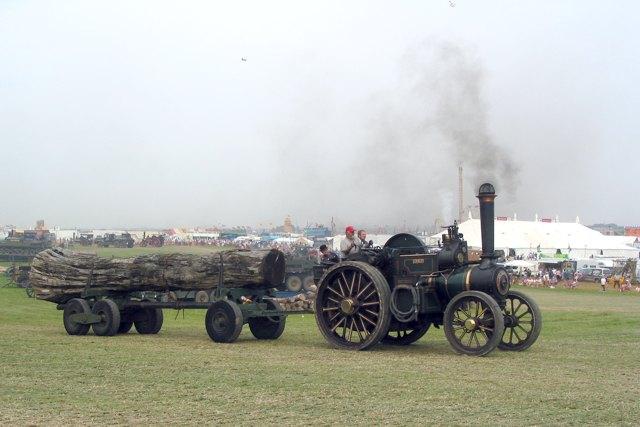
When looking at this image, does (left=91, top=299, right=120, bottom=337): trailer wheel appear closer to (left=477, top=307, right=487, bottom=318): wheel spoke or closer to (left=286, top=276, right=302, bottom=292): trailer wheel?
(left=477, top=307, right=487, bottom=318): wheel spoke

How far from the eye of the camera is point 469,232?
68.3 meters

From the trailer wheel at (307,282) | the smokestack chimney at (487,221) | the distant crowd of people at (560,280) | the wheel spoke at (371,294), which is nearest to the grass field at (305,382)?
the wheel spoke at (371,294)

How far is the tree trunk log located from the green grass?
41.6 inches

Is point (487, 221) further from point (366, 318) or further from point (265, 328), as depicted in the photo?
point (265, 328)

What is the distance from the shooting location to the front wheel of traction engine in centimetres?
1284

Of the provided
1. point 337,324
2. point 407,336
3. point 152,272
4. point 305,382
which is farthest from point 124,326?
point 305,382

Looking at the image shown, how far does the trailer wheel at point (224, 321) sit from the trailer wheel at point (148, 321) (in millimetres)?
2243

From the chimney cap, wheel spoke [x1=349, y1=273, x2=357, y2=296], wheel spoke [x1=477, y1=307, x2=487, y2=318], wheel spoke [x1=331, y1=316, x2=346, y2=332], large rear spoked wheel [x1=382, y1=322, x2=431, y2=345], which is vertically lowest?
large rear spoked wheel [x1=382, y1=322, x2=431, y2=345]

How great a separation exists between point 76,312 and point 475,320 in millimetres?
7758

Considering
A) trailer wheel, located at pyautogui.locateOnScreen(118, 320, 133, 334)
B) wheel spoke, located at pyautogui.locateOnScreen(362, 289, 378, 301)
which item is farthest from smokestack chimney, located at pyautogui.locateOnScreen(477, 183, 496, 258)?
trailer wheel, located at pyautogui.locateOnScreen(118, 320, 133, 334)

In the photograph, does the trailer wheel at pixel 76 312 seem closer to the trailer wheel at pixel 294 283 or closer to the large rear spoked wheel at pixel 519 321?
the large rear spoked wheel at pixel 519 321

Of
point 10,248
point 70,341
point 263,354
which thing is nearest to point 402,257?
point 263,354

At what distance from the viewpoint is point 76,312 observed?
16922 mm

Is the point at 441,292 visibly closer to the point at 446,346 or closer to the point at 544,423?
the point at 446,346
